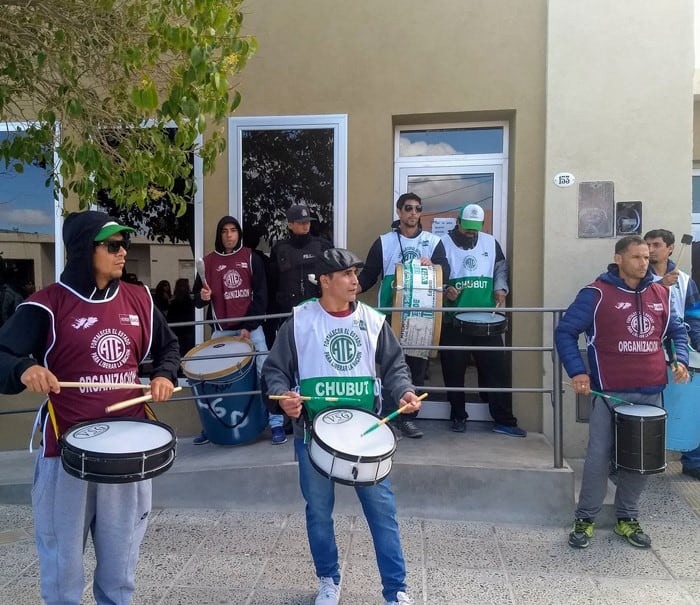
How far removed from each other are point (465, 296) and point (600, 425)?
1689mm

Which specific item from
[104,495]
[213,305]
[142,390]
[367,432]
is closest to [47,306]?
[142,390]

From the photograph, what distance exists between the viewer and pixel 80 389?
2.66 m

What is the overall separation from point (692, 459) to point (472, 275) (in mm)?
2287

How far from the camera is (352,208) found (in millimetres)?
5789

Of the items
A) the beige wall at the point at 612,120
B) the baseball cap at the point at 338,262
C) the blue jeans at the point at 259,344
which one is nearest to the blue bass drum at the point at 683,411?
the beige wall at the point at 612,120

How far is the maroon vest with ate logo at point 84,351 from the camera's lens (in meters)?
2.62

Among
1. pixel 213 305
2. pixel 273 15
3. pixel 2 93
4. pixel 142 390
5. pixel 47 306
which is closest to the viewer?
pixel 47 306

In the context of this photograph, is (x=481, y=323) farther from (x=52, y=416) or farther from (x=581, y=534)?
(x=52, y=416)

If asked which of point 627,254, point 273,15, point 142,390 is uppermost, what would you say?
point 273,15

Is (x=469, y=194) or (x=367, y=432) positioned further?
(x=469, y=194)

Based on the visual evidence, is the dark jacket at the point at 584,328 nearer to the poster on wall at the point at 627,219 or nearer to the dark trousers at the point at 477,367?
the dark trousers at the point at 477,367

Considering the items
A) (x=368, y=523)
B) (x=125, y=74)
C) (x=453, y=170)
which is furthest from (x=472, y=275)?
(x=125, y=74)

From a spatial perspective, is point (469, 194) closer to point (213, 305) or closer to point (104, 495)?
point (213, 305)

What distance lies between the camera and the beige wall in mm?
5207
